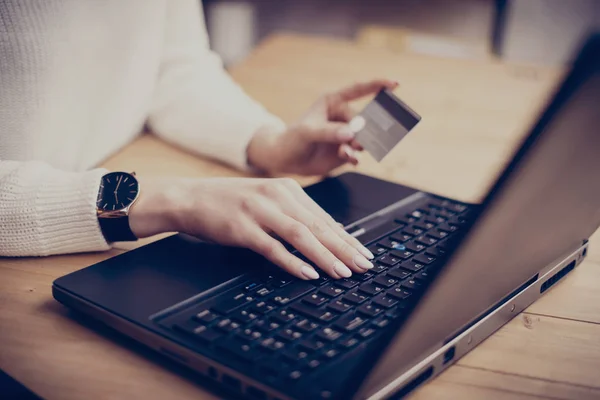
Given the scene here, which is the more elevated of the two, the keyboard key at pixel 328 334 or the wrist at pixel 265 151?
the wrist at pixel 265 151

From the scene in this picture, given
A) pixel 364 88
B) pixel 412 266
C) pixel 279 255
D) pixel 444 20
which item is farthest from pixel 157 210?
pixel 444 20

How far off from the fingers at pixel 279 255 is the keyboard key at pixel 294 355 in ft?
0.39

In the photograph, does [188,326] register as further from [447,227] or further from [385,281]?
[447,227]

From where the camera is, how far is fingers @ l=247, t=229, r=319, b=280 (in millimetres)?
579

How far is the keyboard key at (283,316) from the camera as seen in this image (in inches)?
19.8

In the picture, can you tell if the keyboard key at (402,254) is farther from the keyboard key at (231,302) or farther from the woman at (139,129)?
the keyboard key at (231,302)

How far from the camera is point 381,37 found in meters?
2.37

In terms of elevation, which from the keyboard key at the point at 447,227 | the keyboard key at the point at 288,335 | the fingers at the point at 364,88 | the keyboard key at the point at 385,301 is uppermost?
the fingers at the point at 364,88

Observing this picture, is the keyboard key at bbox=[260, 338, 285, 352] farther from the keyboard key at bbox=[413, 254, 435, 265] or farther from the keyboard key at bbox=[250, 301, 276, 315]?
the keyboard key at bbox=[413, 254, 435, 265]

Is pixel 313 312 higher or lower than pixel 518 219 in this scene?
lower

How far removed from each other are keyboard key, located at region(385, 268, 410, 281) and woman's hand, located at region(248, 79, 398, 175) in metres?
0.33

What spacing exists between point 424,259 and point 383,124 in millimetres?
271

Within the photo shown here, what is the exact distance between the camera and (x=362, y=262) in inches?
23.2

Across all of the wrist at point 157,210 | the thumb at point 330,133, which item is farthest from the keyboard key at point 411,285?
the thumb at point 330,133
